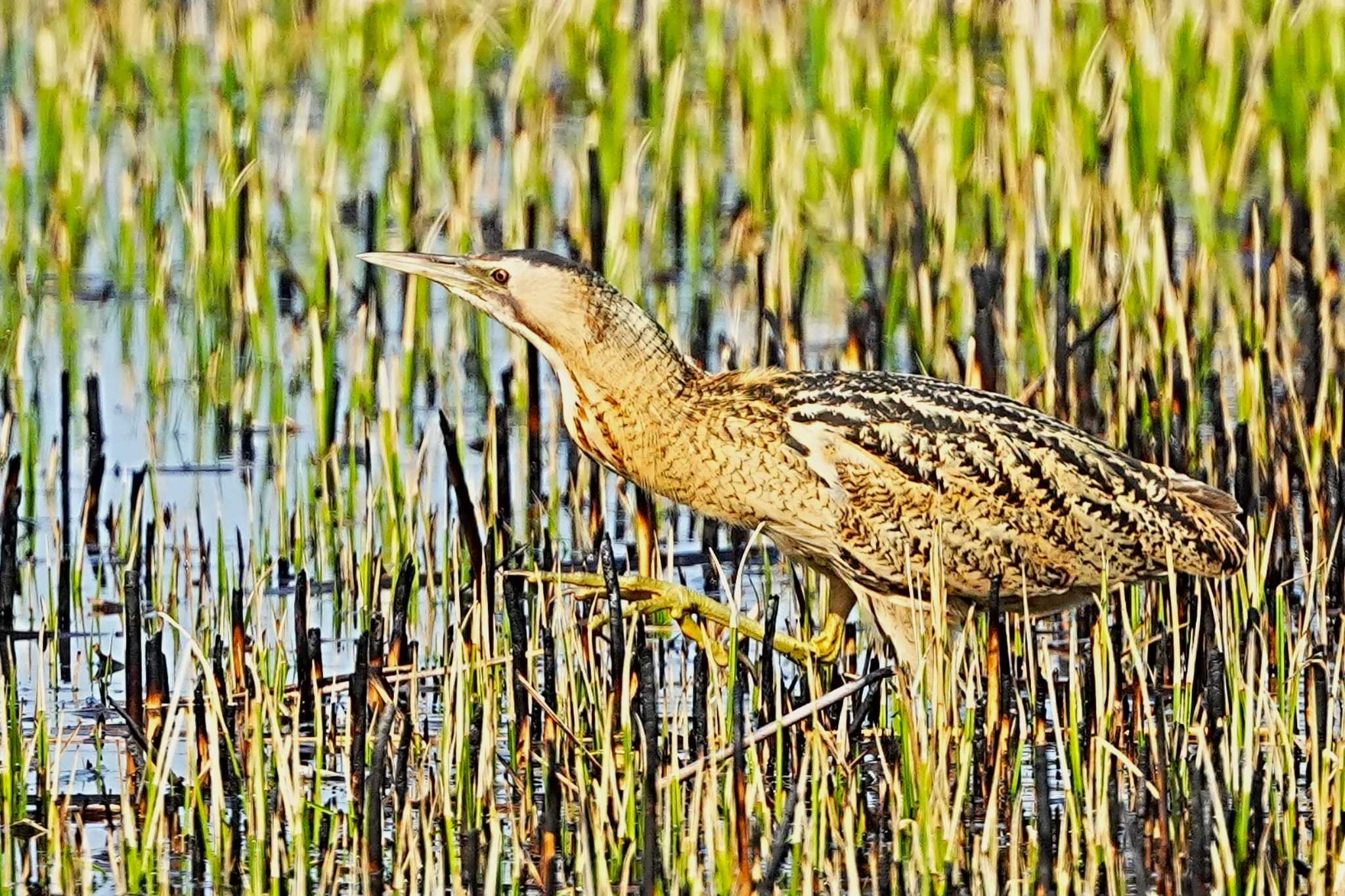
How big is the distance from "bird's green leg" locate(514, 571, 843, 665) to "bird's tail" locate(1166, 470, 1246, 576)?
0.89 meters

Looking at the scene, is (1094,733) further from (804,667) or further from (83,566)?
(83,566)

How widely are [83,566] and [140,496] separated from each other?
540 millimetres

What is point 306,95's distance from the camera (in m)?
10.1

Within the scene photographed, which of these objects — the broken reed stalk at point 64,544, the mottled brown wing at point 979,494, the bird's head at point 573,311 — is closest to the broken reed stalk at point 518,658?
the bird's head at point 573,311

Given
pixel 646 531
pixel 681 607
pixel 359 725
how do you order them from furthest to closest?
pixel 646 531
pixel 681 607
pixel 359 725

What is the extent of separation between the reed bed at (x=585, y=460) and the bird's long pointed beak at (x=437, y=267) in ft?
1.41

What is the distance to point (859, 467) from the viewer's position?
6.03m

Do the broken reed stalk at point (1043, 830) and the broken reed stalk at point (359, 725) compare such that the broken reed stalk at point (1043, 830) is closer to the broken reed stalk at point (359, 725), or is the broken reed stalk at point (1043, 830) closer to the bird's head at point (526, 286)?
the broken reed stalk at point (359, 725)

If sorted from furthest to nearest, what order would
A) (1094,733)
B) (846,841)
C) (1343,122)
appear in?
1. (1343,122)
2. (1094,733)
3. (846,841)

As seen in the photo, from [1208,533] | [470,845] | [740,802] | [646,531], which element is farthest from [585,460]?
[470,845]

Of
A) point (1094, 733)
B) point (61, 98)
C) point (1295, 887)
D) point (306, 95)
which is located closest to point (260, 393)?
point (306, 95)

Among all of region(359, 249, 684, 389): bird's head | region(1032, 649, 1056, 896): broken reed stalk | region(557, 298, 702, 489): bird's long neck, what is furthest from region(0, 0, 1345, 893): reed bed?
region(359, 249, 684, 389): bird's head

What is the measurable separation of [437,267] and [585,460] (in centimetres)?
140

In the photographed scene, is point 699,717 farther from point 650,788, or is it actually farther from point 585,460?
point 585,460
